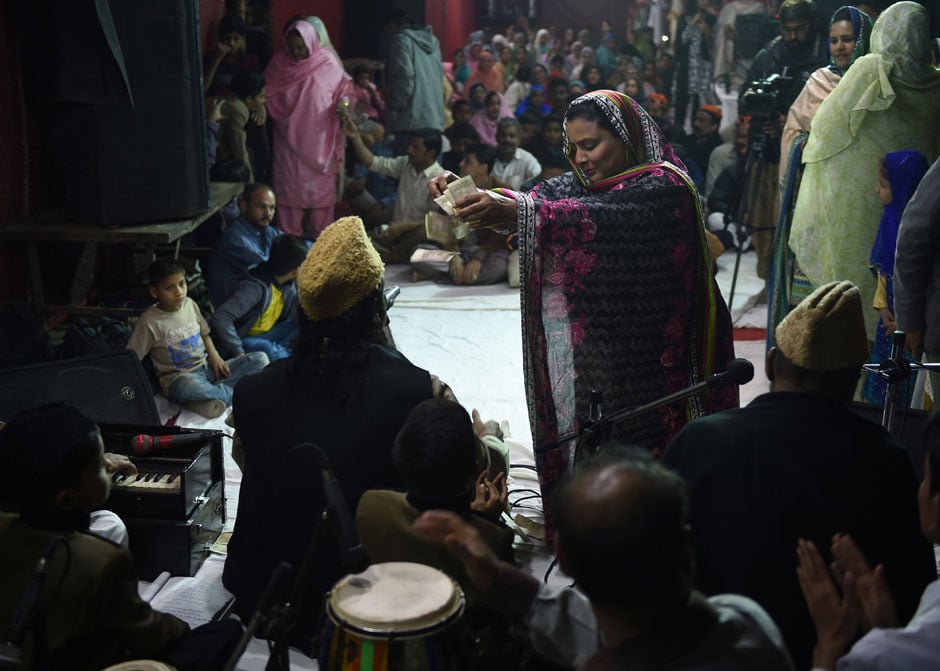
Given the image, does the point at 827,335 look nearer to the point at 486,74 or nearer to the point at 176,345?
the point at 176,345

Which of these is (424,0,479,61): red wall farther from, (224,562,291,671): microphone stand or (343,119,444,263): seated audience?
(224,562,291,671): microphone stand

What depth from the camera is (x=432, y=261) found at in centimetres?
630

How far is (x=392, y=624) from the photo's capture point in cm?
172

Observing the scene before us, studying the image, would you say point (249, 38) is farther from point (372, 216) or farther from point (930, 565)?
point (930, 565)

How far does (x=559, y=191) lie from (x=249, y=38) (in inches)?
183

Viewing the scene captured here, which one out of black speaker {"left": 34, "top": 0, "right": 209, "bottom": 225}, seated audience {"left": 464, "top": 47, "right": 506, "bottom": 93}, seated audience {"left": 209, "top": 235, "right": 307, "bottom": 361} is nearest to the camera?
black speaker {"left": 34, "top": 0, "right": 209, "bottom": 225}

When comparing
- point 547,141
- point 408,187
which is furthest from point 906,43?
point 547,141

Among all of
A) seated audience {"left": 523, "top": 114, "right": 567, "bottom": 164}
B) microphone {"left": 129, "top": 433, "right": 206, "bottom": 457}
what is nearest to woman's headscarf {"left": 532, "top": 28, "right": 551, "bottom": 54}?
seated audience {"left": 523, "top": 114, "right": 567, "bottom": 164}

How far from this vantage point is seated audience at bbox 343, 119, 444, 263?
6781 millimetres

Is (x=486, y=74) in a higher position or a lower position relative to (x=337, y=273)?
higher

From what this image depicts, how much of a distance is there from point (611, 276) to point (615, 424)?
0.56 metres

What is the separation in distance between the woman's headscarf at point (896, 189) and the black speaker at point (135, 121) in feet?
9.54

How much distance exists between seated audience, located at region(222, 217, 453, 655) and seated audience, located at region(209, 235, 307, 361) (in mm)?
2319

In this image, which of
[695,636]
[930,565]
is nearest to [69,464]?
[695,636]
